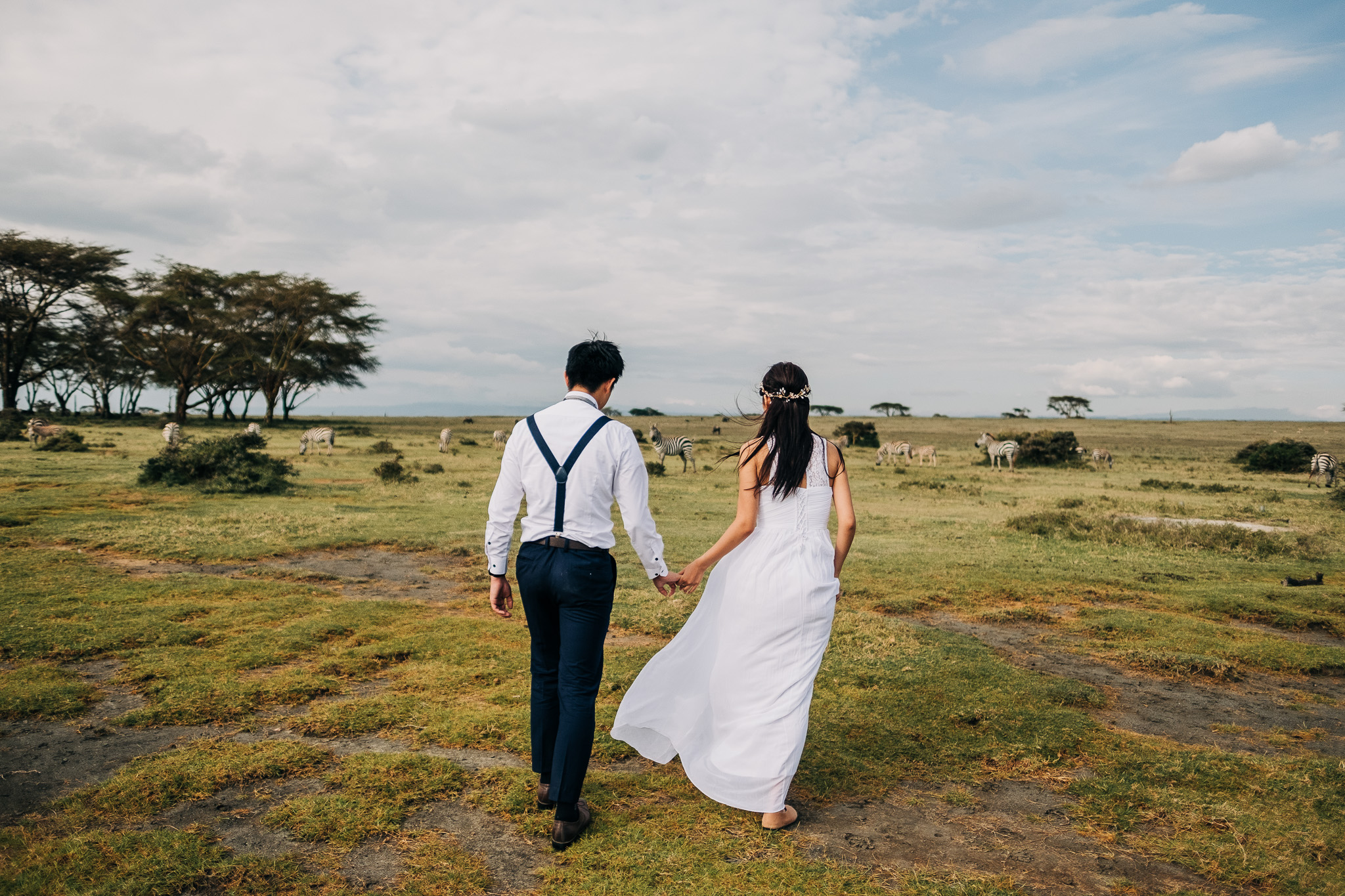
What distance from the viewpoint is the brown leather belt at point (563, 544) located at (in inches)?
148

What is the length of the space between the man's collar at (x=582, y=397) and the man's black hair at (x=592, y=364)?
0.15 feet

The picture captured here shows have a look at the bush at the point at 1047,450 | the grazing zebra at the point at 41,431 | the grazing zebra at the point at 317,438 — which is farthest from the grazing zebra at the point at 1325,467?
the grazing zebra at the point at 41,431

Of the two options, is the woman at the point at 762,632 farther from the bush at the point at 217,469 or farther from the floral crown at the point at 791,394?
the bush at the point at 217,469

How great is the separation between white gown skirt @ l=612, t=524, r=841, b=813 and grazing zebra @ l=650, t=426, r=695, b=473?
25.8m

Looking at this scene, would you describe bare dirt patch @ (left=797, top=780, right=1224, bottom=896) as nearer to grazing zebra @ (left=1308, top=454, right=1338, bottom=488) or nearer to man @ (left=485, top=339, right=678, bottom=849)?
man @ (left=485, top=339, right=678, bottom=849)

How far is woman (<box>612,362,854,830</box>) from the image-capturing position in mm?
4094

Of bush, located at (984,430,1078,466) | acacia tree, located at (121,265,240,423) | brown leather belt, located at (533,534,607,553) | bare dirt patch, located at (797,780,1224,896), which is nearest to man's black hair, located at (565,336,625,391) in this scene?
brown leather belt, located at (533,534,607,553)

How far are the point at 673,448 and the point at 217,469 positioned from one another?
1869 centimetres

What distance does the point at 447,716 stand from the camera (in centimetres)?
537

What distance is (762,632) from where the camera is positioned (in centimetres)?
419

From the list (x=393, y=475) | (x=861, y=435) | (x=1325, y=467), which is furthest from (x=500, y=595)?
(x=861, y=435)

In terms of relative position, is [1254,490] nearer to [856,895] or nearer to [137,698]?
[856,895]

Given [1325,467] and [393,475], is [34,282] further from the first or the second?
[1325,467]

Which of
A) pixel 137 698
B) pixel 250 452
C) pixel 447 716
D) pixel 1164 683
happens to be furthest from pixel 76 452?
pixel 1164 683
